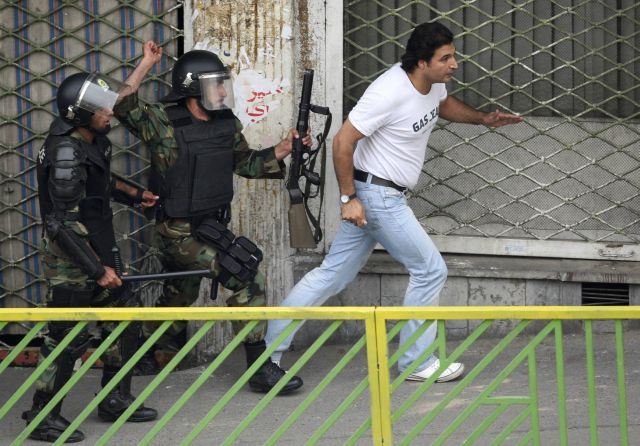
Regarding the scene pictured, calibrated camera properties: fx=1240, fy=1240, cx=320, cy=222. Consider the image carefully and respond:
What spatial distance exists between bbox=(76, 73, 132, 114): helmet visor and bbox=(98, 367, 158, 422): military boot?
1.28 meters

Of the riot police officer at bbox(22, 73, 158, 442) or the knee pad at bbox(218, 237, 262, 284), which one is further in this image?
the knee pad at bbox(218, 237, 262, 284)

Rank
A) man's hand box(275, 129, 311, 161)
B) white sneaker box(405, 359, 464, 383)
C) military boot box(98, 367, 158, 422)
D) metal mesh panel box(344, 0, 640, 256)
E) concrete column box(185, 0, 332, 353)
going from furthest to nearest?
metal mesh panel box(344, 0, 640, 256)
concrete column box(185, 0, 332, 353)
white sneaker box(405, 359, 464, 383)
man's hand box(275, 129, 311, 161)
military boot box(98, 367, 158, 422)

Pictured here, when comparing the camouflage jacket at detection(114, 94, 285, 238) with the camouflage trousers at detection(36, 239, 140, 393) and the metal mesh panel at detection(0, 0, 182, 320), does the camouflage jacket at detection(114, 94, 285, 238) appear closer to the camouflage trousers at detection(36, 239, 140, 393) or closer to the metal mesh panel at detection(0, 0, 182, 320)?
the camouflage trousers at detection(36, 239, 140, 393)

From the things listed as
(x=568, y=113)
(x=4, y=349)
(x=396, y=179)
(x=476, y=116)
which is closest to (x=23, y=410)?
(x=4, y=349)

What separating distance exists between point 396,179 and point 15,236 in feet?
7.56

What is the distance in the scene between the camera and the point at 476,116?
A: 6.66 meters

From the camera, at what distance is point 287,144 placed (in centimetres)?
636

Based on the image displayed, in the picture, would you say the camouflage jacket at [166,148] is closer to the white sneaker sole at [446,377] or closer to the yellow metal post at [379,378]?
the white sneaker sole at [446,377]

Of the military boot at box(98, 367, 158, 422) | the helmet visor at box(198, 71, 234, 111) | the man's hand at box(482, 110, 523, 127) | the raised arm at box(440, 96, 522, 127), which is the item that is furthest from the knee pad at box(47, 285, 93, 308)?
the man's hand at box(482, 110, 523, 127)

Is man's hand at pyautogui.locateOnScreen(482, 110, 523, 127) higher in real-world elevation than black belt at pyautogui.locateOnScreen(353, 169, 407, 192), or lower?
higher

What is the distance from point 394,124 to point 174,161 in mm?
1123

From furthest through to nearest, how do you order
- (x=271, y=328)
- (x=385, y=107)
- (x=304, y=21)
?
1. (x=304, y=21)
2. (x=271, y=328)
3. (x=385, y=107)

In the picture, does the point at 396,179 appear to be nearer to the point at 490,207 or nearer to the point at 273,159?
the point at 273,159

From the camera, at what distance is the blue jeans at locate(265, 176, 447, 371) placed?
6.28 metres
